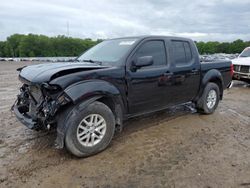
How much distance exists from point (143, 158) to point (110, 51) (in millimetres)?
2153

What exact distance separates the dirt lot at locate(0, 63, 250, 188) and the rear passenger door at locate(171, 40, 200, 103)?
2.18 ft

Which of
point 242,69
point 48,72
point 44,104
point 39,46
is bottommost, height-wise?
point 242,69

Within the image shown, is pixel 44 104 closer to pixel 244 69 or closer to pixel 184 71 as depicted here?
pixel 184 71

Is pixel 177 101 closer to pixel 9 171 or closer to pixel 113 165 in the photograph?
pixel 113 165

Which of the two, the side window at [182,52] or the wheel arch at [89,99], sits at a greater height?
the side window at [182,52]

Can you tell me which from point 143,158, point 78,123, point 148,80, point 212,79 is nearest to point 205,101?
point 212,79

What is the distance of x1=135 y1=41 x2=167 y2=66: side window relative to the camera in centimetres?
476

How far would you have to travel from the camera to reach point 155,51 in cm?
502

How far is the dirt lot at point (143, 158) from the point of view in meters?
3.31

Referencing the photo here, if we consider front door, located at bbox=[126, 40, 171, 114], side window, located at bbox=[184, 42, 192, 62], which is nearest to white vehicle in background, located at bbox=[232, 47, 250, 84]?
side window, located at bbox=[184, 42, 192, 62]

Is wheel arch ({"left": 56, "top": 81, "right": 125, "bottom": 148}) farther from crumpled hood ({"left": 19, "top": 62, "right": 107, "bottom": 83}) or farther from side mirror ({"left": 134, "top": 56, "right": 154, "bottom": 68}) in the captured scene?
side mirror ({"left": 134, "top": 56, "right": 154, "bottom": 68})

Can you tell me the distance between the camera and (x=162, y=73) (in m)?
4.97

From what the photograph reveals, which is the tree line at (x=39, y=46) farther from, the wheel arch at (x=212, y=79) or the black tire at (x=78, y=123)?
the black tire at (x=78, y=123)

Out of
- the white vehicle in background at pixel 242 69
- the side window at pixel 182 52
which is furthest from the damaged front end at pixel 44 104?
the white vehicle in background at pixel 242 69
